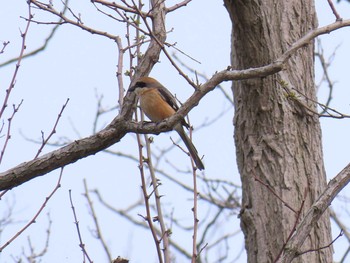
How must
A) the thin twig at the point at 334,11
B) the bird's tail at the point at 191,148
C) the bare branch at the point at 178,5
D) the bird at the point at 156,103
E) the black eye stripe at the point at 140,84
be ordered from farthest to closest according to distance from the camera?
the bird at the point at 156,103 → the bird's tail at the point at 191,148 → the black eye stripe at the point at 140,84 → the bare branch at the point at 178,5 → the thin twig at the point at 334,11

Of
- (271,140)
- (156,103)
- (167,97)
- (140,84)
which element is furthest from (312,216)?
(167,97)

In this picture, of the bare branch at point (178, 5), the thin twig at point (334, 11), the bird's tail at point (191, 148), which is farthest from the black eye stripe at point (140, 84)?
the thin twig at point (334, 11)

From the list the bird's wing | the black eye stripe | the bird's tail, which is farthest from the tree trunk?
the bird's wing

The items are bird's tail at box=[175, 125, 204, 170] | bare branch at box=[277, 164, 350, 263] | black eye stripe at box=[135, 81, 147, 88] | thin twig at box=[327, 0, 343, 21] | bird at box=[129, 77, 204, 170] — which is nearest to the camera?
bare branch at box=[277, 164, 350, 263]

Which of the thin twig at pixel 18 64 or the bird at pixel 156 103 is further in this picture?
the bird at pixel 156 103

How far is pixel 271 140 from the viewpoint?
4723 millimetres

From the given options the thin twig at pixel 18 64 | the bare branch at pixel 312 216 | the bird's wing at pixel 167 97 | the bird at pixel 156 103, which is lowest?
the bare branch at pixel 312 216

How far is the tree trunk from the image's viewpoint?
461cm

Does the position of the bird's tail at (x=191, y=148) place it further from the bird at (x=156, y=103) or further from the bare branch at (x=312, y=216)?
the bare branch at (x=312, y=216)

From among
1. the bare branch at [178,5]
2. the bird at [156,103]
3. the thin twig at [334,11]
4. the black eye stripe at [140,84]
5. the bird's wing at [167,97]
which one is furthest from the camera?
the bird's wing at [167,97]

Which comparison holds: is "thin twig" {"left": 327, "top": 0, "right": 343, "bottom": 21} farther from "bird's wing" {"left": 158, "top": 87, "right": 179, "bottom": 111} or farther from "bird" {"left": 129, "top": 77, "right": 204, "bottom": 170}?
"bird's wing" {"left": 158, "top": 87, "right": 179, "bottom": 111}

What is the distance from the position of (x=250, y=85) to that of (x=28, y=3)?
149cm

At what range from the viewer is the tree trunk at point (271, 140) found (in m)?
4.61

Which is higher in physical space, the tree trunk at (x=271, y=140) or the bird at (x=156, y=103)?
the bird at (x=156, y=103)
